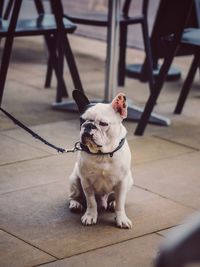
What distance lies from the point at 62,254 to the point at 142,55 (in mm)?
6017

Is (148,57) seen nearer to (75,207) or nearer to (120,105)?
(75,207)

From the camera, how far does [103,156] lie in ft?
11.6

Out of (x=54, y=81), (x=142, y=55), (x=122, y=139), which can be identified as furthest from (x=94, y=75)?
(x=122, y=139)

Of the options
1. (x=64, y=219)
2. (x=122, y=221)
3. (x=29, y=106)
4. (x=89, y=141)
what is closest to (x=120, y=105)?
(x=89, y=141)

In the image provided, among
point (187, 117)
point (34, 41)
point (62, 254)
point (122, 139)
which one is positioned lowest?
point (34, 41)

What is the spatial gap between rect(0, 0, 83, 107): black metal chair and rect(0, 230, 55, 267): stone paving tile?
276 centimetres

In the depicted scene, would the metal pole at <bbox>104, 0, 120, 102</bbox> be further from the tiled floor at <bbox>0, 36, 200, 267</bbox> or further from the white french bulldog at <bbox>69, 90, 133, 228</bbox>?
the white french bulldog at <bbox>69, 90, 133, 228</bbox>

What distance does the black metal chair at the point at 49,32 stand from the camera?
586cm

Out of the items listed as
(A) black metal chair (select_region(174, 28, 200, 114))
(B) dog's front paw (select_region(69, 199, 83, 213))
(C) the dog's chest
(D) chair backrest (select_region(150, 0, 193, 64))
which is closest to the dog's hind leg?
(B) dog's front paw (select_region(69, 199, 83, 213))

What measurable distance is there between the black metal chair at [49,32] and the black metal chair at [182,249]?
467 cm

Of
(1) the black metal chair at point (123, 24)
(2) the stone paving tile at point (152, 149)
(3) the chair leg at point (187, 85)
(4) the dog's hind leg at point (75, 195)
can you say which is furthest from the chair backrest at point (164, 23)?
(4) the dog's hind leg at point (75, 195)

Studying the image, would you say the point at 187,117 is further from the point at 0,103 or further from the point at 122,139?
the point at 122,139

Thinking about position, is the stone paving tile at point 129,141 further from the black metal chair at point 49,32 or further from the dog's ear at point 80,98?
the dog's ear at point 80,98

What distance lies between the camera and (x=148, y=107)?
567 centimetres
